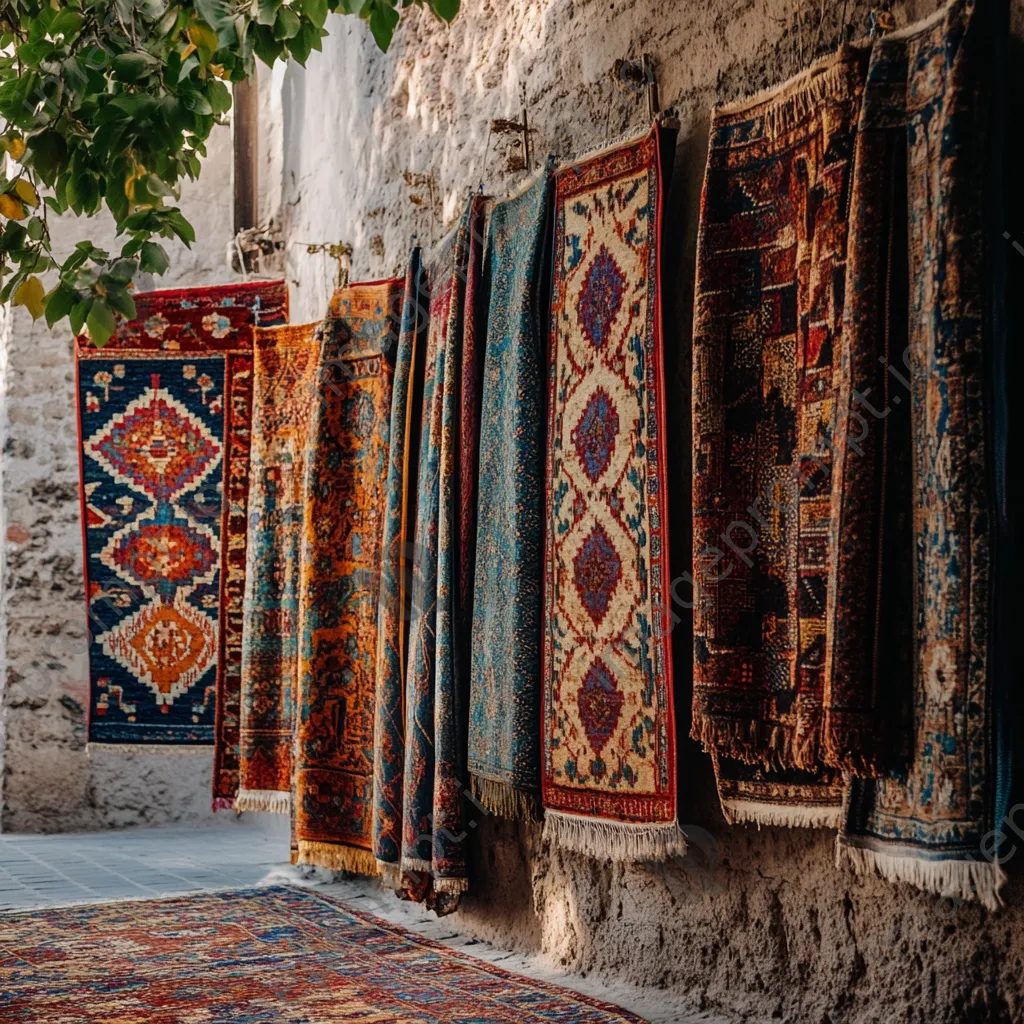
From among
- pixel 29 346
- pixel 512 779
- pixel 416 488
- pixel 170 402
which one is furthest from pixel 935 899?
pixel 29 346

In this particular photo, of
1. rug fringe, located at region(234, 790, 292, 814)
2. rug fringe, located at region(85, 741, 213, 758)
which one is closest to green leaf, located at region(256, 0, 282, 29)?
rug fringe, located at region(234, 790, 292, 814)

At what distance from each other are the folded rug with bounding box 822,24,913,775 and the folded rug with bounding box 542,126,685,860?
736mm

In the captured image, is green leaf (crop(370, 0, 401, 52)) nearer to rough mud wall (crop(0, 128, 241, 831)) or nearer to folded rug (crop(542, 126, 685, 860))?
folded rug (crop(542, 126, 685, 860))

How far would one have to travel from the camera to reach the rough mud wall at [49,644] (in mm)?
7293

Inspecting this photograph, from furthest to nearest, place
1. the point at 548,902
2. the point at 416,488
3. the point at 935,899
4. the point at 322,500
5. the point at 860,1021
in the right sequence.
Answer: the point at 322,500
the point at 416,488
the point at 548,902
the point at 860,1021
the point at 935,899

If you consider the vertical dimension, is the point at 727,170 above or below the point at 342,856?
above

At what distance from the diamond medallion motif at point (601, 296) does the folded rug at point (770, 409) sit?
404mm

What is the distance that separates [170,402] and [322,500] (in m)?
1.97

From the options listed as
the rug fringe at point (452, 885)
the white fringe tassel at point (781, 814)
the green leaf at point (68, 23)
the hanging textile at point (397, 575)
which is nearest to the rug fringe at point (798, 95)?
the white fringe tassel at point (781, 814)

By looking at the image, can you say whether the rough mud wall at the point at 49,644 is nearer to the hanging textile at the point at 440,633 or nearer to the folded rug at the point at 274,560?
the folded rug at the point at 274,560

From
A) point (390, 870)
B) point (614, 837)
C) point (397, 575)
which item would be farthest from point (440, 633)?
point (614, 837)

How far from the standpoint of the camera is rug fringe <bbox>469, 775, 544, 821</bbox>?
3.56 metres

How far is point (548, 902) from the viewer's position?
386 centimetres

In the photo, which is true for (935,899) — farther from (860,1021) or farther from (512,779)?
(512,779)
